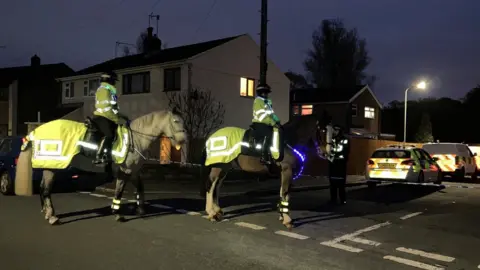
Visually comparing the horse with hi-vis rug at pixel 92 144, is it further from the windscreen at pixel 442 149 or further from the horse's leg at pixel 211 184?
the windscreen at pixel 442 149

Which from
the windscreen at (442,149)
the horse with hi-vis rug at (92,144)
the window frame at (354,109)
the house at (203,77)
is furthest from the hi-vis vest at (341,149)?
the window frame at (354,109)

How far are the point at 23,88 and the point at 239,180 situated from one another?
36.1 m

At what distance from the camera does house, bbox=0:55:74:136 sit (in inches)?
1836

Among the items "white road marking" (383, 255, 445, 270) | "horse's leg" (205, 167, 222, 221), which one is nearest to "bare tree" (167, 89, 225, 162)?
"horse's leg" (205, 167, 222, 221)

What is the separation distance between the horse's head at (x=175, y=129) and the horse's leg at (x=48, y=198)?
2462 millimetres

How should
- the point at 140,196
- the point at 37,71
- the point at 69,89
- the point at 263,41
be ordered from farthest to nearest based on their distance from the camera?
1. the point at 37,71
2. the point at 69,89
3. the point at 263,41
4. the point at 140,196

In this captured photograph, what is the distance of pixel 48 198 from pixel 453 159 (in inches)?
788

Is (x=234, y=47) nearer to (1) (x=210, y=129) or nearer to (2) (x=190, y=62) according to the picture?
(2) (x=190, y=62)

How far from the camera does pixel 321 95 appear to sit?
47406mm

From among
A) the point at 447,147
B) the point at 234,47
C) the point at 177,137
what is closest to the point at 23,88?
the point at 234,47

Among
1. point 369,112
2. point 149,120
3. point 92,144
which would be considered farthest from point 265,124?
point 369,112

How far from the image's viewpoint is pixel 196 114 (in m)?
25.7

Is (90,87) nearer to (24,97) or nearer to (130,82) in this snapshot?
(130,82)

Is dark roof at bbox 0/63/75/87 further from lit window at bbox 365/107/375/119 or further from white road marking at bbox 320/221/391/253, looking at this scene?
white road marking at bbox 320/221/391/253
